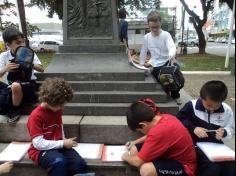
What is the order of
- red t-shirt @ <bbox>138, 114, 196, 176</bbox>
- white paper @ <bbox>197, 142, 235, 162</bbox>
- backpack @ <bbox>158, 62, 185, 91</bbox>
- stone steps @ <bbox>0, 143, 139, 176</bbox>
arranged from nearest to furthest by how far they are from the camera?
red t-shirt @ <bbox>138, 114, 196, 176</bbox>
white paper @ <bbox>197, 142, 235, 162</bbox>
stone steps @ <bbox>0, 143, 139, 176</bbox>
backpack @ <bbox>158, 62, 185, 91</bbox>

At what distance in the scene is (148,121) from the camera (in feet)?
9.36

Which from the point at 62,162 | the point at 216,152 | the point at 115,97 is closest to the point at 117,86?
the point at 115,97

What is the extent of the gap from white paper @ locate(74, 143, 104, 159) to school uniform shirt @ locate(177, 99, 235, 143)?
963 millimetres

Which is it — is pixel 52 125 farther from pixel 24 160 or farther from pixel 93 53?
pixel 93 53

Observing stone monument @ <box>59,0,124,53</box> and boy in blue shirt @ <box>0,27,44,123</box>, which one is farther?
stone monument @ <box>59,0,124,53</box>

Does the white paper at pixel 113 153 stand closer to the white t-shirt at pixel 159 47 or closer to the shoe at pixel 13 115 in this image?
the shoe at pixel 13 115

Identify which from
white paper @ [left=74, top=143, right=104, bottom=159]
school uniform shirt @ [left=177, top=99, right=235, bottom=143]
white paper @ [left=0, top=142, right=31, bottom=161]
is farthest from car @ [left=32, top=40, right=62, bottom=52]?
school uniform shirt @ [left=177, top=99, right=235, bottom=143]

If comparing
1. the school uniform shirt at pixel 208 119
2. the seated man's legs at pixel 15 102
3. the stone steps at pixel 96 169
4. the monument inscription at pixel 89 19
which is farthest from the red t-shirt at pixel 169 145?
the monument inscription at pixel 89 19

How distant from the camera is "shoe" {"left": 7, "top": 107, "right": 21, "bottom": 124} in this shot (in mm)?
3938

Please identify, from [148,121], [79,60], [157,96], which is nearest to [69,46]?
[79,60]

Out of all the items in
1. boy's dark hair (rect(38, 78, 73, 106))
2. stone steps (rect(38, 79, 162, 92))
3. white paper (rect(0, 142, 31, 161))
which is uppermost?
boy's dark hair (rect(38, 78, 73, 106))

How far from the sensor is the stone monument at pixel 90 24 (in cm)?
535

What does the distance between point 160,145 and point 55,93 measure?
108 cm

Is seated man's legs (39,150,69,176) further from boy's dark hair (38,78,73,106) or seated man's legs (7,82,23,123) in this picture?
seated man's legs (7,82,23,123)
